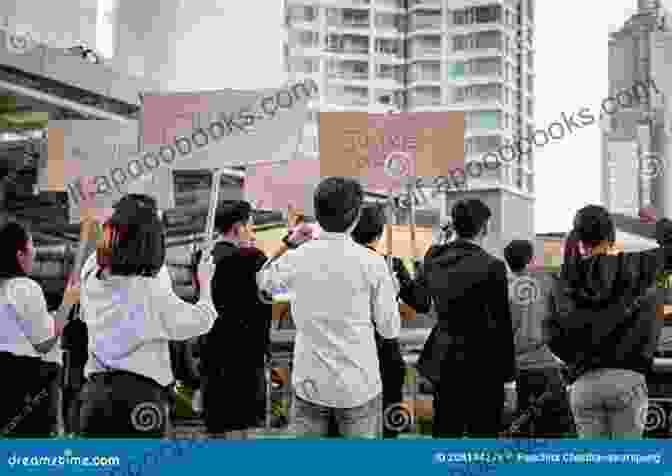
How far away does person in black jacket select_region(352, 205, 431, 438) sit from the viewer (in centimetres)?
310

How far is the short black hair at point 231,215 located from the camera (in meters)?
3.64

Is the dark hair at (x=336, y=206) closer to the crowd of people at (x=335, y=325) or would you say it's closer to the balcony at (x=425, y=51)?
the crowd of people at (x=335, y=325)

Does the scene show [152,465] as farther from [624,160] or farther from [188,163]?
[624,160]

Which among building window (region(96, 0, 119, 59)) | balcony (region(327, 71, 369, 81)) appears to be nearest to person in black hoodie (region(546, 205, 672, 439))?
building window (region(96, 0, 119, 59))

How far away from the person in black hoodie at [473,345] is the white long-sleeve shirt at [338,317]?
48cm

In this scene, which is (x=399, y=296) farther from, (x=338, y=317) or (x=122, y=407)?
(x=122, y=407)

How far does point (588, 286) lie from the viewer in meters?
2.79

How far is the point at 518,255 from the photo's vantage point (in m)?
3.90

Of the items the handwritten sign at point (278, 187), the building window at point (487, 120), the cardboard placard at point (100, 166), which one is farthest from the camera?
the building window at point (487, 120)

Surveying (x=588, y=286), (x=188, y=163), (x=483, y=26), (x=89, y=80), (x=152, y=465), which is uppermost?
(x=483, y=26)

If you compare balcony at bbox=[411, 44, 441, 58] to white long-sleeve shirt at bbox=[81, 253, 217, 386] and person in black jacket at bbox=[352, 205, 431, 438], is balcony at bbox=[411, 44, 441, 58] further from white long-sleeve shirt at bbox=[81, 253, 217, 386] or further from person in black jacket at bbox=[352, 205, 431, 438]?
white long-sleeve shirt at bbox=[81, 253, 217, 386]

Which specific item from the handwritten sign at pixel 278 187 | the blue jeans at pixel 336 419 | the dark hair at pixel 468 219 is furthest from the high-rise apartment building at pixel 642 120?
→ the blue jeans at pixel 336 419

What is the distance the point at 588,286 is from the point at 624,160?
14.5 feet

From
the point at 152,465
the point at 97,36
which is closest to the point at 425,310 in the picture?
the point at 152,465
